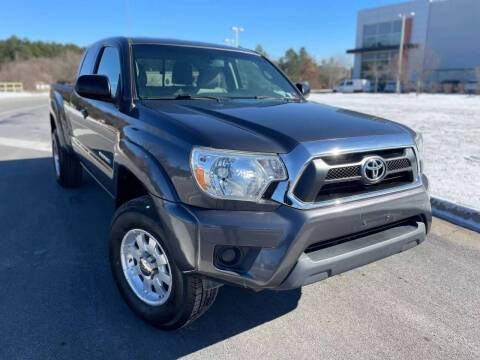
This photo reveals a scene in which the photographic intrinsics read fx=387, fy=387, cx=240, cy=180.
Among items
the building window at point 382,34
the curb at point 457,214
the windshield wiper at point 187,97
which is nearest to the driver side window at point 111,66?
the windshield wiper at point 187,97

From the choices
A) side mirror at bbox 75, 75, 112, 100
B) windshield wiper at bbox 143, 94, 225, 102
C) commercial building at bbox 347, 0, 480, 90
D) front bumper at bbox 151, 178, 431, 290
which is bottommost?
front bumper at bbox 151, 178, 431, 290

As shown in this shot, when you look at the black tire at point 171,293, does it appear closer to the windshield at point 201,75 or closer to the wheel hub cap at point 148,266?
the wheel hub cap at point 148,266

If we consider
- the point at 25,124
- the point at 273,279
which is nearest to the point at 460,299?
the point at 273,279

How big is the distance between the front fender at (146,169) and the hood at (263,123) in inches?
11.3

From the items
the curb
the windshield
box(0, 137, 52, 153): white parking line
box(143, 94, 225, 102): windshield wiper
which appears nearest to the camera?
box(143, 94, 225, 102): windshield wiper

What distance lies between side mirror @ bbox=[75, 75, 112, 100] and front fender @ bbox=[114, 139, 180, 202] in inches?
15.6

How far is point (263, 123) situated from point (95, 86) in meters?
1.33

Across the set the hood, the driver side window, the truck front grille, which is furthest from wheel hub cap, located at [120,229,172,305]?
the driver side window

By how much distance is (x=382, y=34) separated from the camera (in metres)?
56.5

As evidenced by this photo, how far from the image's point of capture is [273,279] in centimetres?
197

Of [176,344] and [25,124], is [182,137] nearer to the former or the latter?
[176,344]

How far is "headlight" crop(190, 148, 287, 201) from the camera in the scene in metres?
1.98

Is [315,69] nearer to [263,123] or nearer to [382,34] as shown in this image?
[382,34]

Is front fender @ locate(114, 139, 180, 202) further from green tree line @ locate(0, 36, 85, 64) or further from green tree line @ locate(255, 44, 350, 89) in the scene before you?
green tree line @ locate(0, 36, 85, 64)
